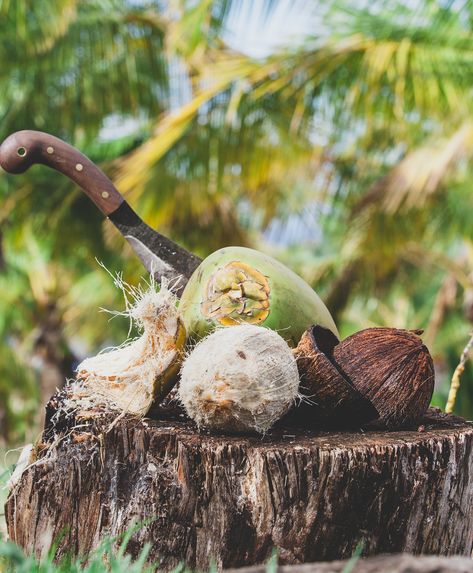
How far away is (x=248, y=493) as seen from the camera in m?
1.54

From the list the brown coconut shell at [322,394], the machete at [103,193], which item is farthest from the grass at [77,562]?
the machete at [103,193]

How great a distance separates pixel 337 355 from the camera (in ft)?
5.85

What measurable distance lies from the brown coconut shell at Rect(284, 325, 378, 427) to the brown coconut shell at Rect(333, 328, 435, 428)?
0.03 metres

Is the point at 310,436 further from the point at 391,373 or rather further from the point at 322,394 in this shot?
the point at 391,373

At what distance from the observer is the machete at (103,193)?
216 centimetres

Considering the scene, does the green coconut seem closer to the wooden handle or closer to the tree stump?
the tree stump

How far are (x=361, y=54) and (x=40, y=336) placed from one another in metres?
8.50

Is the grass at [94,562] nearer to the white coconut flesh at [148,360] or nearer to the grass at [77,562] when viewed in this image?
the grass at [77,562]

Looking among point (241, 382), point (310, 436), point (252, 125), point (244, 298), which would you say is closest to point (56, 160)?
point (244, 298)

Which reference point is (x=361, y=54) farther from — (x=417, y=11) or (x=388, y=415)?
(x=388, y=415)

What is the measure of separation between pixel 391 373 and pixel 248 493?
1.60ft

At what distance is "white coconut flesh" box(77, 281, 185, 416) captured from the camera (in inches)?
69.1

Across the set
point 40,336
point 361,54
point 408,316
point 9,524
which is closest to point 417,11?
point 361,54

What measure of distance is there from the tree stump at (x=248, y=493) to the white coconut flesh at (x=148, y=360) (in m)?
0.07
